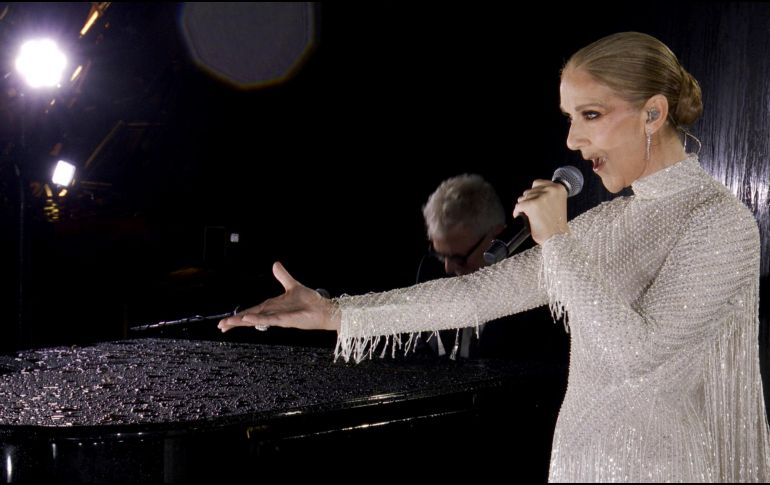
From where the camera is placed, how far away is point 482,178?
12.2 feet

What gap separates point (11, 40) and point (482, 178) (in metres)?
3.75

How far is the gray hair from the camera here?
3.59 m

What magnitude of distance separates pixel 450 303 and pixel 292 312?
33 cm

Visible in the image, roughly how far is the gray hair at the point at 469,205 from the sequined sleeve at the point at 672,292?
7.43ft

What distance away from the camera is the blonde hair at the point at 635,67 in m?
1.38

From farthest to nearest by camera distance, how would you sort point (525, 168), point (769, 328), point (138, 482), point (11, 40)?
point (11, 40) → point (525, 168) → point (769, 328) → point (138, 482)

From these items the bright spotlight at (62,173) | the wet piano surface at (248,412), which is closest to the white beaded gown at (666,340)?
the wet piano surface at (248,412)

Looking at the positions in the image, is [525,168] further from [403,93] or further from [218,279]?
[218,279]

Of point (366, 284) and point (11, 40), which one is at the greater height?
point (11, 40)

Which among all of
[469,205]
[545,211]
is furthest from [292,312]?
[469,205]

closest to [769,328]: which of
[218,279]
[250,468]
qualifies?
[250,468]

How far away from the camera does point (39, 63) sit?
515 cm

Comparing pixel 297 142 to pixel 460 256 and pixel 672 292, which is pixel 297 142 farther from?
pixel 672 292

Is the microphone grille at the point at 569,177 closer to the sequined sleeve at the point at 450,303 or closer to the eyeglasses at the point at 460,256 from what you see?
the sequined sleeve at the point at 450,303
